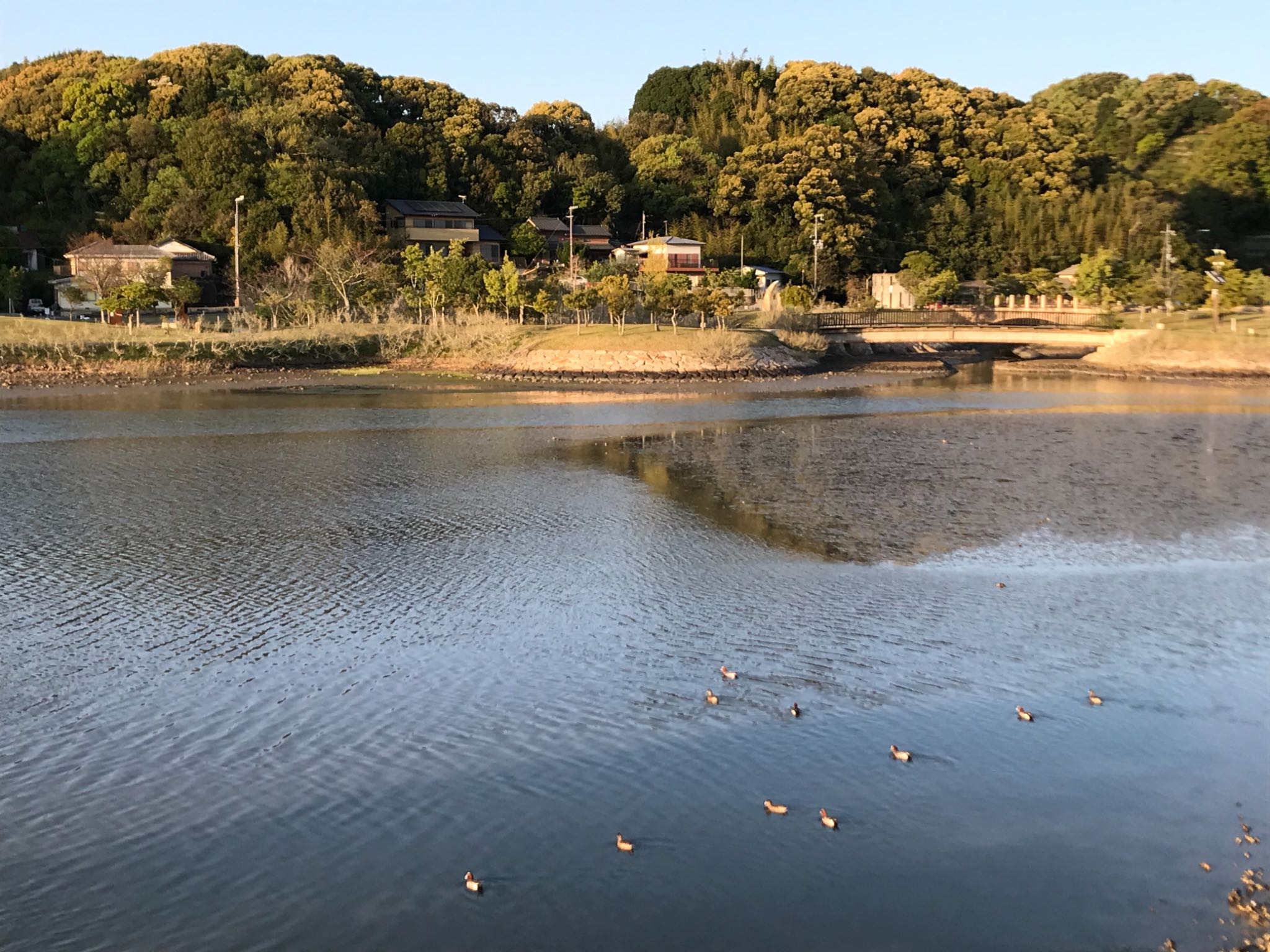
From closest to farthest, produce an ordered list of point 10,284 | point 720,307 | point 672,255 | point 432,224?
point 720,307 < point 10,284 < point 432,224 < point 672,255

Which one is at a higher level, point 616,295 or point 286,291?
point 286,291

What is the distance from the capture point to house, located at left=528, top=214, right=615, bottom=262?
80188 millimetres

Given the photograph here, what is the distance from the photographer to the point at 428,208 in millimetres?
73938

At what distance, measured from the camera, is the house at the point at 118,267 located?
56219 millimetres

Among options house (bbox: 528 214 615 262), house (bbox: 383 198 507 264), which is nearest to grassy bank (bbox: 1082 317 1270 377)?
house (bbox: 528 214 615 262)

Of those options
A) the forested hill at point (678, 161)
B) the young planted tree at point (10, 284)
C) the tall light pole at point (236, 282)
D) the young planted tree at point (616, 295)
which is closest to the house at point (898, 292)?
the forested hill at point (678, 161)

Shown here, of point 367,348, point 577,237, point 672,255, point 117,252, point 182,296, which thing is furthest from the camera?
point 577,237

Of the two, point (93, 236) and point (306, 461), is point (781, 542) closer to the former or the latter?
point (306, 461)

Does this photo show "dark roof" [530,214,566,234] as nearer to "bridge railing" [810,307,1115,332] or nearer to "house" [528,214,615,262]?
"house" [528,214,615,262]

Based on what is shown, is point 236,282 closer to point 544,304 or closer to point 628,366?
point 544,304

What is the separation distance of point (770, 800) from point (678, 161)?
82.5m

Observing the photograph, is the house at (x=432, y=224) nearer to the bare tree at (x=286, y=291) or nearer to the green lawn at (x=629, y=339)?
the bare tree at (x=286, y=291)

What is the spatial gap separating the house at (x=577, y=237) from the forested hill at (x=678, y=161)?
149 cm

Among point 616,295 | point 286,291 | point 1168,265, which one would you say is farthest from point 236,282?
point 1168,265
